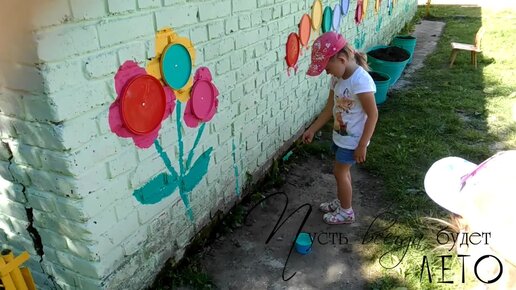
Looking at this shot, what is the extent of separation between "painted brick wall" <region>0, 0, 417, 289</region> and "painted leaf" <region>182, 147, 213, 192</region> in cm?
5

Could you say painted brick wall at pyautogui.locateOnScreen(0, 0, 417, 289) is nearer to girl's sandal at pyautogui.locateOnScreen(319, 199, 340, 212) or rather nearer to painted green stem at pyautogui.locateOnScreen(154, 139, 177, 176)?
painted green stem at pyautogui.locateOnScreen(154, 139, 177, 176)

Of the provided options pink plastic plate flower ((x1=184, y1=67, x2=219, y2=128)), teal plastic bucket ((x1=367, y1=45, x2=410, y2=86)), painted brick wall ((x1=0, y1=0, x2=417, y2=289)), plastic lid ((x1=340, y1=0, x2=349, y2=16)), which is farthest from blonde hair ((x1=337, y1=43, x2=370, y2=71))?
teal plastic bucket ((x1=367, y1=45, x2=410, y2=86))

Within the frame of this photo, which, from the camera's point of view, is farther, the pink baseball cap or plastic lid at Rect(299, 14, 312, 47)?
plastic lid at Rect(299, 14, 312, 47)

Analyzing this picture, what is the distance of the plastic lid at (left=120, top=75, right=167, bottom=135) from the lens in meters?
1.94

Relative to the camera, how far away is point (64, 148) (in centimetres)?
170

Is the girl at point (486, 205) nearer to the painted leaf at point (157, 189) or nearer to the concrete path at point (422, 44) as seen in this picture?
the painted leaf at point (157, 189)

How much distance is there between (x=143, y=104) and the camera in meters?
2.03

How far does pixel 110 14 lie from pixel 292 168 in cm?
237

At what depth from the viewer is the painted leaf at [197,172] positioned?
2.56 metres

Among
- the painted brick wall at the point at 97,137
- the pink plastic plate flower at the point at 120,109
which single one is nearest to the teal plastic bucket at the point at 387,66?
the painted brick wall at the point at 97,137

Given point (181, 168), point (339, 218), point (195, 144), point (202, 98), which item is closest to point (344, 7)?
point (339, 218)

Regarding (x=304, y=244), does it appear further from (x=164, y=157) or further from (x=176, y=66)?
(x=176, y=66)

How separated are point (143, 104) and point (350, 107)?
137 cm

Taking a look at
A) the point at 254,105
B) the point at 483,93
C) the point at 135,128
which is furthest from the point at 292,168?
the point at 483,93
